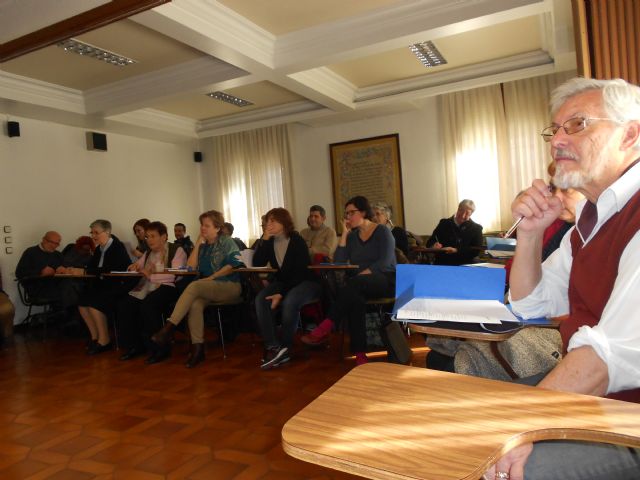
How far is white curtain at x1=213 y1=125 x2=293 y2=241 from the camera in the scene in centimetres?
886

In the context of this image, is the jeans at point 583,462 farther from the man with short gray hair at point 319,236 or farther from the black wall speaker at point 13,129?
the black wall speaker at point 13,129

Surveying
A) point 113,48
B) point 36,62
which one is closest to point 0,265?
point 36,62

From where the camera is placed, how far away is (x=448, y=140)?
24.9 ft

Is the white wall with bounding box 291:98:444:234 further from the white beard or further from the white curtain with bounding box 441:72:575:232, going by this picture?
the white beard

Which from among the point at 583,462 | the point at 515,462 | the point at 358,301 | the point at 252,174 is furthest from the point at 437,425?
the point at 252,174

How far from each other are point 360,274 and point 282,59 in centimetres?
300

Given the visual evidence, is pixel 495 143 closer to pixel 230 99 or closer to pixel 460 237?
pixel 460 237

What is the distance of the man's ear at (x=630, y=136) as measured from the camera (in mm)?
1123

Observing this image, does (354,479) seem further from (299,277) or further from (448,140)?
(448,140)

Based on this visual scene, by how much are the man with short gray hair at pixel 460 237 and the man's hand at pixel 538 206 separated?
4.48 m

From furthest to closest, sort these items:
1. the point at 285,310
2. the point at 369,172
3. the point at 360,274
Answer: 1. the point at 369,172
2. the point at 285,310
3. the point at 360,274

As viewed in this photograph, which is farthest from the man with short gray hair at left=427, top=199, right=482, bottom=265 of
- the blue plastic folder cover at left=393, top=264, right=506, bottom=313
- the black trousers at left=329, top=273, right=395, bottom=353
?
the blue plastic folder cover at left=393, top=264, right=506, bottom=313

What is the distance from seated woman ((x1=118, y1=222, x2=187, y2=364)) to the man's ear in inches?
154

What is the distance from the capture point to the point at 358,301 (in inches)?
141
